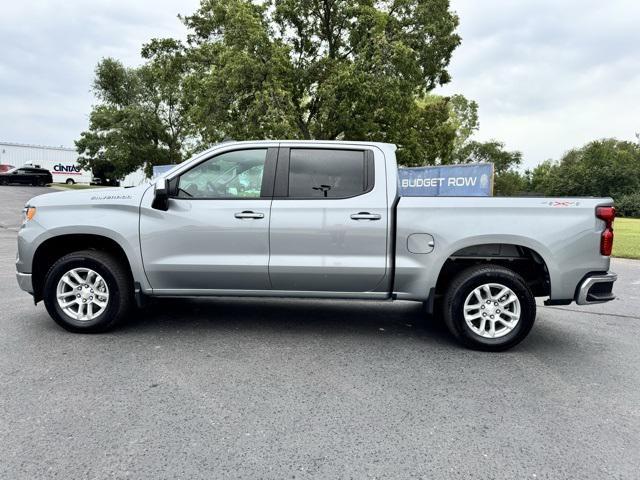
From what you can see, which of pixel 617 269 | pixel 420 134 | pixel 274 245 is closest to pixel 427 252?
pixel 274 245

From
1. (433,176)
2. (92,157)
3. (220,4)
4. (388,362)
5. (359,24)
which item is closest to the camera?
(388,362)

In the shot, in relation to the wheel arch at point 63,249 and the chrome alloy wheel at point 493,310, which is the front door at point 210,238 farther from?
the chrome alloy wheel at point 493,310

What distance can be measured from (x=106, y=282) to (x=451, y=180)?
10436 millimetres

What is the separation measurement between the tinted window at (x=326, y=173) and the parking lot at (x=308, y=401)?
4.80 feet

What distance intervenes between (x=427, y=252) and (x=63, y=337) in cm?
359

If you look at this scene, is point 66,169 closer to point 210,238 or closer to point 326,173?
point 210,238

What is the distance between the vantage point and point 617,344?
4.97 meters

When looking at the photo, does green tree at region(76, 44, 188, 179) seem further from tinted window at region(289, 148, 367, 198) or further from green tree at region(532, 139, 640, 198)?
green tree at region(532, 139, 640, 198)

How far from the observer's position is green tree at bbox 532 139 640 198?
70.7m

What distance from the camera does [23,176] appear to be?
41750mm

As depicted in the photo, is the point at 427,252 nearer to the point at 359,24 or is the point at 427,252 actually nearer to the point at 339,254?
the point at 339,254

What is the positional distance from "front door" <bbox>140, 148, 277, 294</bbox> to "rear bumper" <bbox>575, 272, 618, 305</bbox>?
2.91 metres

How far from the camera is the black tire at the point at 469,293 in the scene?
14.6 ft

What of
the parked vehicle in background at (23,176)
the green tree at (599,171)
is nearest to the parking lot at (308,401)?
the parked vehicle in background at (23,176)
